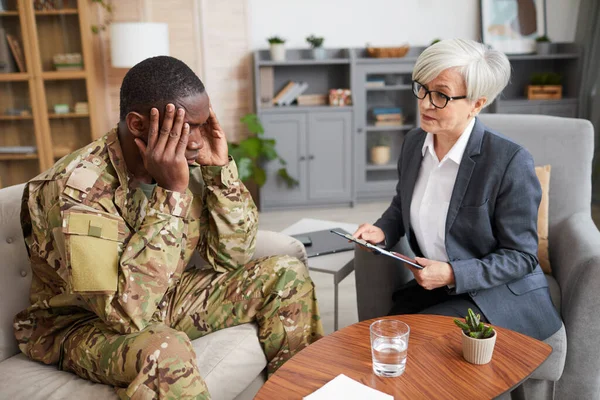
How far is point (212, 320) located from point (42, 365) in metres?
0.46

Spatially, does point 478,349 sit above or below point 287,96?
below

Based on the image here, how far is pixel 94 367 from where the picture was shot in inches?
53.2

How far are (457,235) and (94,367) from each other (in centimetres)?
104

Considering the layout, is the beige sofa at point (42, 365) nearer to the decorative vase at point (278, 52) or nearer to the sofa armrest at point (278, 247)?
the sofa armrest at point (278, 247)

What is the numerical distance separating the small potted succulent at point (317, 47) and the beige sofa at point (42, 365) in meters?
3.06

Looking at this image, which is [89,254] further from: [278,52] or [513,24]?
[513,24]

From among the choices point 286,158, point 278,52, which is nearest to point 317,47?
point 278,52

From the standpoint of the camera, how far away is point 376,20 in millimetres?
4586

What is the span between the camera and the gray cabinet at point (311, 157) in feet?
14.2

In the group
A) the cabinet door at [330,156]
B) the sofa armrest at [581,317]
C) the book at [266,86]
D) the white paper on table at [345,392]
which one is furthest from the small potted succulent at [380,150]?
the white paper on table at [345,392]

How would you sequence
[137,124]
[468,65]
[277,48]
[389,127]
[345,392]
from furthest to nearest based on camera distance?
1. [389,127]
2. [277,48]
3. [468,65]
4. [137,124]
5. [345,392]

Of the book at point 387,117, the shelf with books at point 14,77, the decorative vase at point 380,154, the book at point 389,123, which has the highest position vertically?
the shelf with books at point 14,77

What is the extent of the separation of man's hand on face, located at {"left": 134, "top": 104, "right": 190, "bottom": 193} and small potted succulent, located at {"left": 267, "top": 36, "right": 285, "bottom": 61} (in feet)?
10.0

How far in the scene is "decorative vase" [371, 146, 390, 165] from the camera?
4598mm
